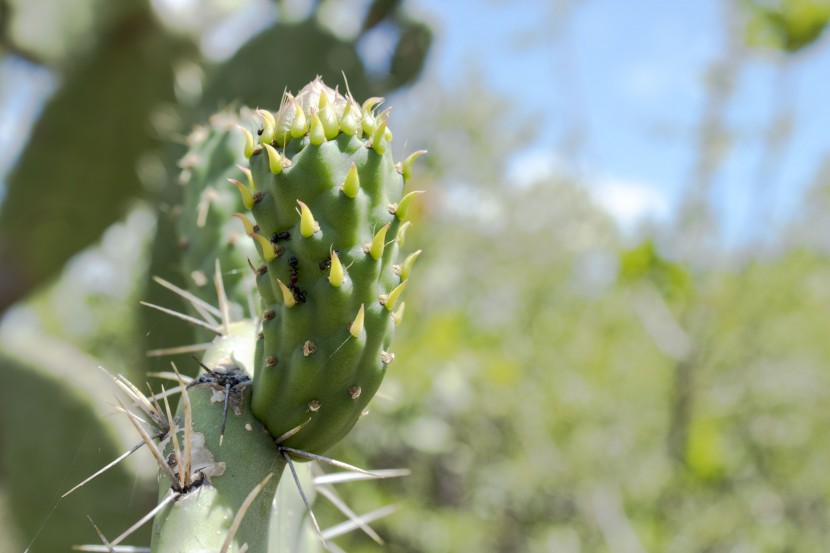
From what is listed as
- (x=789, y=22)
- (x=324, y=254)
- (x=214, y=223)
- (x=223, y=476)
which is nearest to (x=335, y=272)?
(x=324, y=254)

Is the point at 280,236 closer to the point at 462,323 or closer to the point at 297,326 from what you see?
the point at 297,326

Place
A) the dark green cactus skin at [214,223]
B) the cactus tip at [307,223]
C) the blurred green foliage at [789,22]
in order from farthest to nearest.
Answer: the blurred green foliage at [789,22] → the dark green cactus skin at [214,223] → the cactus tip at [307,223]

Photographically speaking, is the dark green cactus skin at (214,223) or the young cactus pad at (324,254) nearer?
the young cactus pad at (324,254)

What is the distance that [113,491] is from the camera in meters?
2.29

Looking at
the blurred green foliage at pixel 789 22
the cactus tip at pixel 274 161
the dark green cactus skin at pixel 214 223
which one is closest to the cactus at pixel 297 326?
the cactus tip at pixel 274 161

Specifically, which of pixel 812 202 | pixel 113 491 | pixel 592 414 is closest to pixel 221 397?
pixel 113 491

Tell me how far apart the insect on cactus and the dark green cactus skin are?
1.05 ft

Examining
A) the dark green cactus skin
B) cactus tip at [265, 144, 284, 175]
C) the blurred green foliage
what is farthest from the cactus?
the blurred green foliage

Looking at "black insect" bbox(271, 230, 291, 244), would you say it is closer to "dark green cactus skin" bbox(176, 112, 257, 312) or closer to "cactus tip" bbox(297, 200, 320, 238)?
"cactus tip" bbox(297, 200, 320, 238)

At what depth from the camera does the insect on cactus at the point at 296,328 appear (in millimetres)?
809

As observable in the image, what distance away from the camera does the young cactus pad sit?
81 centimetres

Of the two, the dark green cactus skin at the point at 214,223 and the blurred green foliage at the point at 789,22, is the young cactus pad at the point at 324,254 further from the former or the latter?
the blurred green foliage at the point at 789,22

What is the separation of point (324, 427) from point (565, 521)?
433 cm

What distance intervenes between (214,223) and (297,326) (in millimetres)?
478
